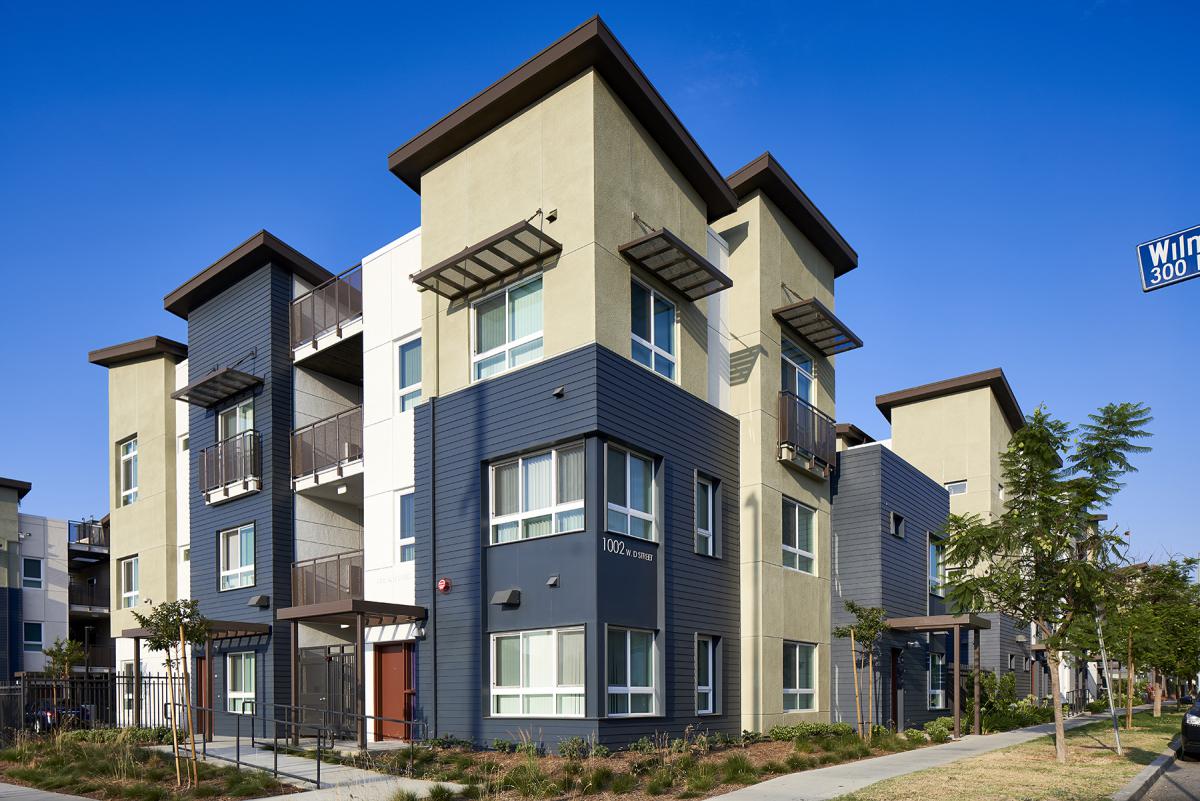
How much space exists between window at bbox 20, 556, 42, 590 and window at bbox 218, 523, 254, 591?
2263cm

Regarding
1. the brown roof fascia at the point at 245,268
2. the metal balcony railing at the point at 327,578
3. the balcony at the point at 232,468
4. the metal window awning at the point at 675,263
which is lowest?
the metal balcony railing at the point at 327,578

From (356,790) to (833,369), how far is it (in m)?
17.1

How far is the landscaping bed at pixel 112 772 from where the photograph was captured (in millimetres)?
14859

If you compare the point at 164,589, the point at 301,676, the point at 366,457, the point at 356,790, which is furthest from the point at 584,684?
the point at 164,589

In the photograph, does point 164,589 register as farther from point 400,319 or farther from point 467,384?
point 467,384

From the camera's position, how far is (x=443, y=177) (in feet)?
71.3

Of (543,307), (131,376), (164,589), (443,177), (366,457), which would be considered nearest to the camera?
(543,307)

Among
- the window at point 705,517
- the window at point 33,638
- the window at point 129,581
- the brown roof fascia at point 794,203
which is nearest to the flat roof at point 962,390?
the brown roof fascia at point 794,203

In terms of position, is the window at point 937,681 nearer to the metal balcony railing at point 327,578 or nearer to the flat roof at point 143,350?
the metal balcony railing at point 327,578

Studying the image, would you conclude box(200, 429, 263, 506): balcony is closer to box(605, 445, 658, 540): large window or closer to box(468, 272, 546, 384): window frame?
box(468, 272, 546, 384): window frame

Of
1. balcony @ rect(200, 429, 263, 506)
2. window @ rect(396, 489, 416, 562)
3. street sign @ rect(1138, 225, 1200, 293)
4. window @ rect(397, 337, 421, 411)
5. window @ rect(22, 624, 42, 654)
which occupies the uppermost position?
window @ rect(397, 337, 421, 411)

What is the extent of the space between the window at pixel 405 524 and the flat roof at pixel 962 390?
2302 centimetres

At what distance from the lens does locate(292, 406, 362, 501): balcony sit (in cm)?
2411

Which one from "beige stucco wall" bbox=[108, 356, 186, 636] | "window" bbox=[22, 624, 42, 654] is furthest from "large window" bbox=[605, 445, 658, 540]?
"window" bbox=[22, 624, 42, 654]
